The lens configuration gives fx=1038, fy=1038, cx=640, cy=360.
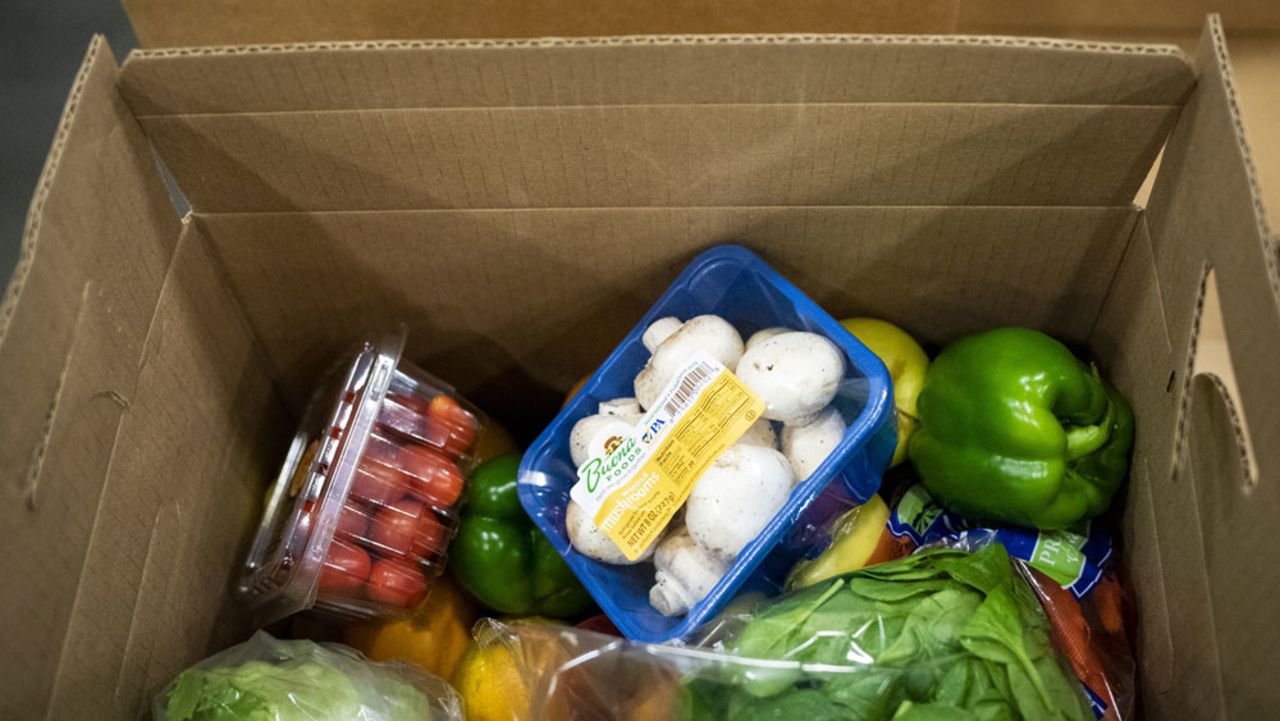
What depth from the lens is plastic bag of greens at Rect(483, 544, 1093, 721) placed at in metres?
0.69

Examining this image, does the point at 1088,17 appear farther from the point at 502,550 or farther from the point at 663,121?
the point at 502,550

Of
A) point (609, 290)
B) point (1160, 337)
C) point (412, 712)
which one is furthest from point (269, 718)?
point (1160, 337)

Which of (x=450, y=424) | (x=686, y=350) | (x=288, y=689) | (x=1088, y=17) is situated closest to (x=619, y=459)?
(x=686, y=350)

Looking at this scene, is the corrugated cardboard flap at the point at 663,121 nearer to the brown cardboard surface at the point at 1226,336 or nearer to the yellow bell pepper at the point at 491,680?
the brown cardboard surface at the point at 1226,336

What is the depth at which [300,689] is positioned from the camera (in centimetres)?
79

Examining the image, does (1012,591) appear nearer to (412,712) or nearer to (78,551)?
(412,712)

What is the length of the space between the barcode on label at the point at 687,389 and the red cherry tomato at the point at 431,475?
232mm

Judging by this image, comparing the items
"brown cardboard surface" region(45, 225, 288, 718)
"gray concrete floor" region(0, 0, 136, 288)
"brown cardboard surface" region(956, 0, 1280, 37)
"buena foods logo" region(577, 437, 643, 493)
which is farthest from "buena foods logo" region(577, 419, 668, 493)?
"gray concrete floor" region(0, 0, 136, 288)

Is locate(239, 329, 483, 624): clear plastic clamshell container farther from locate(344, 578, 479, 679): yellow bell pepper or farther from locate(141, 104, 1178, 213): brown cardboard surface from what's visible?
locate(141, 104, 1178, 213): brown cardboard surface

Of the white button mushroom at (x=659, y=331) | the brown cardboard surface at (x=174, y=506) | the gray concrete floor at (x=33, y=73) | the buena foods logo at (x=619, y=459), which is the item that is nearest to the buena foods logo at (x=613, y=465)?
the buena foods logo at (x=619, y=459)

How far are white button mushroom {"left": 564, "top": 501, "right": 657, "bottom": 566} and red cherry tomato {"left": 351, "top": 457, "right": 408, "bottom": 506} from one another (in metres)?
0.17

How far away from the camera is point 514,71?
781mm

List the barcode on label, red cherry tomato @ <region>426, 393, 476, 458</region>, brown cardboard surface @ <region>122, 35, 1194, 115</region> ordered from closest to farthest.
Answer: brown cardboard surface @ <region>122, 35, 1194, 115</region> < the barcode on label < red cherry tomato @ <region>426, 393, 476, 458</region>

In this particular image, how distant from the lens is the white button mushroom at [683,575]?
2.69 ft
